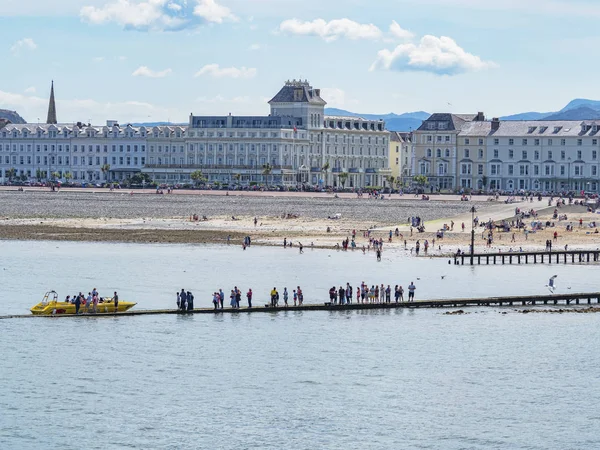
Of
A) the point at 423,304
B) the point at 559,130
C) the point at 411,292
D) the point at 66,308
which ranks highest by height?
the point at 559,130

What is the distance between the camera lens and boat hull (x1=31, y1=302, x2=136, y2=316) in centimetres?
6075

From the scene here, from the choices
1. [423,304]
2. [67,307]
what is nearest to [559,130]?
[423,304]

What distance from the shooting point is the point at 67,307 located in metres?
61.3

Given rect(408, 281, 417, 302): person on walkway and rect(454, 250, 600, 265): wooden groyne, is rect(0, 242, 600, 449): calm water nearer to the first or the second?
rect(408, 281, 417, 302): person on walkway

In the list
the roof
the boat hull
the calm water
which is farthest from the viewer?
the roof

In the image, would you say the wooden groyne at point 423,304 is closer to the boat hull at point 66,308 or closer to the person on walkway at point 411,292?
the boat hull at point 66,308

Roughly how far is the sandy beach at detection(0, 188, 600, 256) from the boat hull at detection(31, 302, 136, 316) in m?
34.2

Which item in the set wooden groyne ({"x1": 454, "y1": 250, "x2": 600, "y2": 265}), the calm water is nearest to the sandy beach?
wooden groyne ({"x1": 454, "y1": 250, "x2": 600, "y2": 265})

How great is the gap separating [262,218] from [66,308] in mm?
66412

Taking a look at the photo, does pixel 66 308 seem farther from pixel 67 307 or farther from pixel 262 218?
pixel 262 218

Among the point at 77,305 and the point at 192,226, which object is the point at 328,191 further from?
the point at 77,305

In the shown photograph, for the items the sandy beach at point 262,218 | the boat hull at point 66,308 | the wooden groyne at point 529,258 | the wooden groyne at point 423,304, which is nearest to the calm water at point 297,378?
the wooden groyne at point 423,304

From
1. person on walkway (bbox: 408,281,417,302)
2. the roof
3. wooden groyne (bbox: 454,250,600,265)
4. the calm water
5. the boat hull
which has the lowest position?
the calm water

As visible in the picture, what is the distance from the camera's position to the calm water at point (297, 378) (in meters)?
43.1
